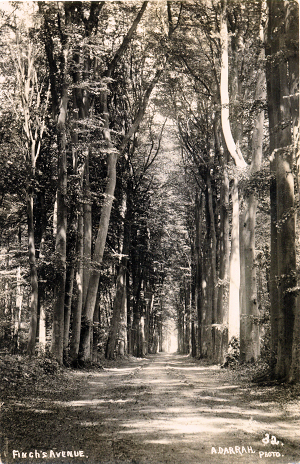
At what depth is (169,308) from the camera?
213 ft

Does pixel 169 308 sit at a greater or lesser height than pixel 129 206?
lesser

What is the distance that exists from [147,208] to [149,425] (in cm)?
2184

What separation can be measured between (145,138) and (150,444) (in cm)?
2315

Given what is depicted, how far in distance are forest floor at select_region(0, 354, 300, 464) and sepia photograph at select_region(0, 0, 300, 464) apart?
0.03m

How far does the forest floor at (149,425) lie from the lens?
5188 millimetres

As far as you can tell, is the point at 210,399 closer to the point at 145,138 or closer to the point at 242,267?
the point at 242,267

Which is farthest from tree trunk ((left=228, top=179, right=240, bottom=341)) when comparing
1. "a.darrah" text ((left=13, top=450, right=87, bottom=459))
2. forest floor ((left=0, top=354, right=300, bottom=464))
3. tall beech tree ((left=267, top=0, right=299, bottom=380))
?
"a.darrah" text ((left=13, top=450, right=87, bottom=459))

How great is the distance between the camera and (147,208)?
2795 centimetres

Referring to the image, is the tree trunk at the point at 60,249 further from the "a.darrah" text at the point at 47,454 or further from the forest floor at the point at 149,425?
the "a.darrah" text at the point at 47,454

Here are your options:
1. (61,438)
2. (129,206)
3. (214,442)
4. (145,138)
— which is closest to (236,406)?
(214,442)

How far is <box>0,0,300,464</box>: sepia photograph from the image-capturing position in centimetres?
657

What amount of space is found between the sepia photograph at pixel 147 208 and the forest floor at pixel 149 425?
0.03 m

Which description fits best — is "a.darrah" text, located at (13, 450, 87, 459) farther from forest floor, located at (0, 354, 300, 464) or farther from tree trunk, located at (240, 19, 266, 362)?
tree trunk, located at (240, 19, 266, 362)

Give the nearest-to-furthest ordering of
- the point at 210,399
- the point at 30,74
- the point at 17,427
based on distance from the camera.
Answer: the point at 17,427 < the point at 210,399 < the point at 30,74
